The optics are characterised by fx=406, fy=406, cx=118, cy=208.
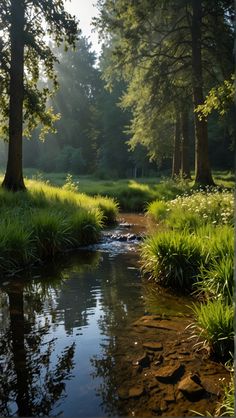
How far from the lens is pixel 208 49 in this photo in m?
20.3

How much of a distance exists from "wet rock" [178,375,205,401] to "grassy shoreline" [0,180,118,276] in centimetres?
495

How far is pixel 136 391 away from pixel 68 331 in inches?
65.4

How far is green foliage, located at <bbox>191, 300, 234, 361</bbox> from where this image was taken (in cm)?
430

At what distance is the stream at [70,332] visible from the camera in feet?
12.3

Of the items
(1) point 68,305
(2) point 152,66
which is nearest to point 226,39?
(2) point 152,66

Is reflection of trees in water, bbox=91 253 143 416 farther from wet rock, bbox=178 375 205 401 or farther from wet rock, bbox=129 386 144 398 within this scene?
wet rock, bbox=178 375 205 401

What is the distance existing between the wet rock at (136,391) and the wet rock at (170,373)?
253 millimetres

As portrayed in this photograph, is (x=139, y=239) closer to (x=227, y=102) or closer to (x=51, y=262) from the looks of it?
(x=51, y=262)

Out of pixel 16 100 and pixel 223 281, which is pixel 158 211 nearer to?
pixel 16 100

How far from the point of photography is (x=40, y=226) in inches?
377

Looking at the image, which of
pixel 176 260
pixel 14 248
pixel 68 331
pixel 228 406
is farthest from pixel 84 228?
pixel 228 406

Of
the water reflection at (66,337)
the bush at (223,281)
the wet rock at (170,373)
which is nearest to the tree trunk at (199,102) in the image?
the water reflection at (66,337)

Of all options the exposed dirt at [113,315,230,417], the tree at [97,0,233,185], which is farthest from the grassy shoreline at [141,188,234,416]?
the tree at [97,0,233,185]

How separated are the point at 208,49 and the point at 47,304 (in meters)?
17.7
